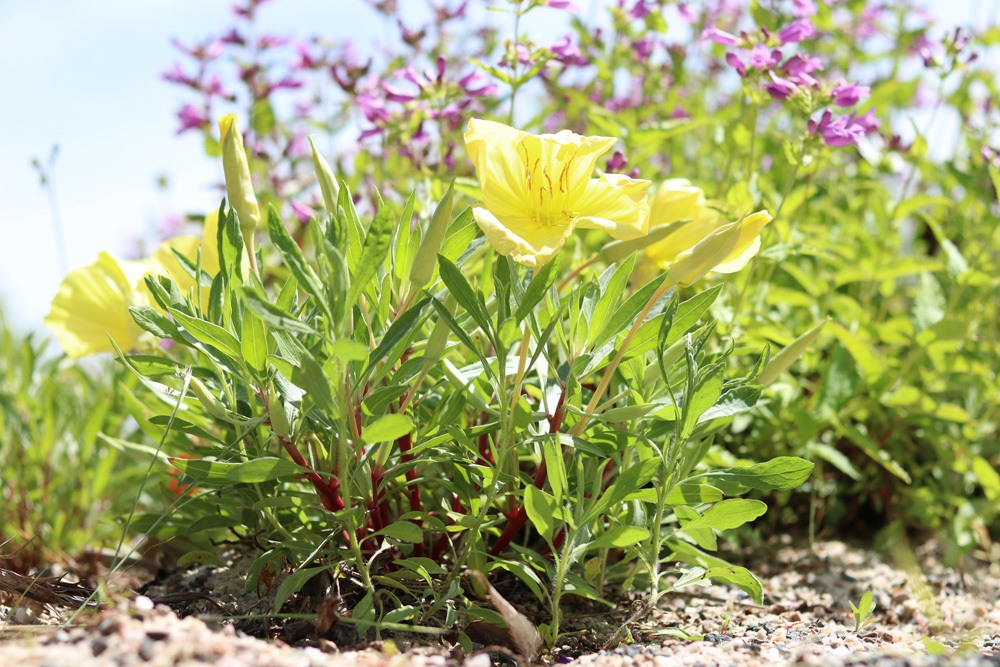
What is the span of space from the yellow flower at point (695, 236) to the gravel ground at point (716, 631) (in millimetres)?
554

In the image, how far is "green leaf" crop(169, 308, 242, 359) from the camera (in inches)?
47.1

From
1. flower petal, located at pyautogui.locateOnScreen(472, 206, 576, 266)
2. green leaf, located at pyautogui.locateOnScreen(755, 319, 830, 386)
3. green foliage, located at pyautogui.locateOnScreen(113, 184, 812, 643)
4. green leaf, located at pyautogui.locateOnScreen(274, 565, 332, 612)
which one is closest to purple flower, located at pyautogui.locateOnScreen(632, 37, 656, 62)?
green foliage, located at pyautogui.locateOnScreen(113, 184, 812, 643)

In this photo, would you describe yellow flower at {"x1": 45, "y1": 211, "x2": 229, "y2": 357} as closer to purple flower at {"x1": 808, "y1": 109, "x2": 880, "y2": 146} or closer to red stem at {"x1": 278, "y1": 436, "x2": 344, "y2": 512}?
red stem at {"x1": 278, "y1": 436, "x2": 344, "y2": 512}

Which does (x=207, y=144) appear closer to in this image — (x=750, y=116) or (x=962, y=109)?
(x=750, y=116)

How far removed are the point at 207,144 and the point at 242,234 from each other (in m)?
1.44

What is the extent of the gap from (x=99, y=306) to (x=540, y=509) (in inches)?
39.2

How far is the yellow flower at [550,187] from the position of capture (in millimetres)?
1228

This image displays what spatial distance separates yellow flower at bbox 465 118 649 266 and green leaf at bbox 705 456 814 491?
0.42 meters

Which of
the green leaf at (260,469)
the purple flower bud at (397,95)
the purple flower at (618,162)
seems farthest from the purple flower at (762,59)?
the green leaf at (260,469)

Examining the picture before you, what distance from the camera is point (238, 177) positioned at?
1389 millimetres

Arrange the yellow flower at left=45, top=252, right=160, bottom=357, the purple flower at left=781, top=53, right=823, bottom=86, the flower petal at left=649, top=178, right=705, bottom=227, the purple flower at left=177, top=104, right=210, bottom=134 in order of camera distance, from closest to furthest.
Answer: the flower petal at left=649, top=178, right=705, bottom=227 < the yellow flower at left=45, top=252, right=160, bottom=357 < the purple flower at left=781, top=53, right=823, bottom=86 < the purple flower at left=177, top=104, right=210, bottom=134

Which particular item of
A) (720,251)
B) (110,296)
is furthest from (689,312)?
(110,296)

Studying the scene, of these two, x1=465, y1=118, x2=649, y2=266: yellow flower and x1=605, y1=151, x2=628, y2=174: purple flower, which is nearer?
x1=465, y1=118, x2=649, y2=266: yellow flower

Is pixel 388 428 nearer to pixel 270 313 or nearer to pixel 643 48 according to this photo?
pixel 270 313
